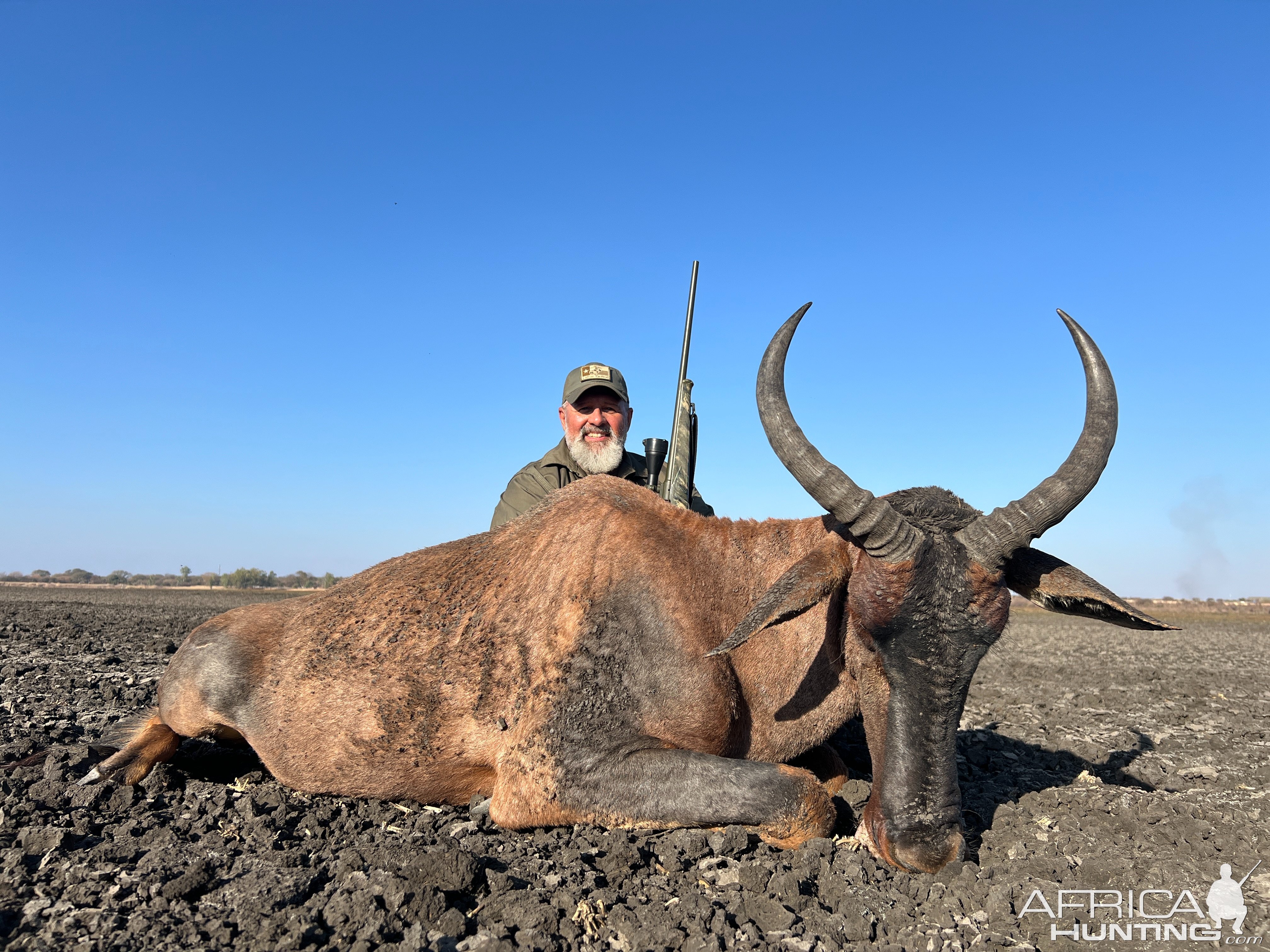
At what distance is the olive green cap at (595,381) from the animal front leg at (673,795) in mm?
5263

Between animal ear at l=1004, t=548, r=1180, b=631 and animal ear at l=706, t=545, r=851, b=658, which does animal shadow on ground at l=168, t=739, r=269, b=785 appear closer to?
animal ear at l=706, t=545, r=851, b=658

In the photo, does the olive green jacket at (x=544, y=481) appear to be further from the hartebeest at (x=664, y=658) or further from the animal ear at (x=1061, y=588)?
the animal ear at (x=1061, y=588)

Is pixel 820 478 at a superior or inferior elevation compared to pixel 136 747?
superior

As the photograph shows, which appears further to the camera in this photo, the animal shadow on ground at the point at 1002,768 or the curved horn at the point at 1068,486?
the animal shadow on ground at the point at 1002,768

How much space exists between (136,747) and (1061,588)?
6.21m

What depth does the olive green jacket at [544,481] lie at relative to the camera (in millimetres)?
9125

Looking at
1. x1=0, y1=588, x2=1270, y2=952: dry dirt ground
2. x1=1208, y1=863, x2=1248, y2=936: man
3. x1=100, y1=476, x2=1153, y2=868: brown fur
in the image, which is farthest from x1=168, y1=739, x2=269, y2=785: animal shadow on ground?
x1=1208, y1=863, x2=1248, y2=936: man

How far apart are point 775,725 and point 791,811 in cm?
65

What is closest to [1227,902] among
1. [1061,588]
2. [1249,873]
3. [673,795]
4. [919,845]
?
[1249,873]

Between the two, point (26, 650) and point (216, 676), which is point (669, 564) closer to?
point (216, 676)

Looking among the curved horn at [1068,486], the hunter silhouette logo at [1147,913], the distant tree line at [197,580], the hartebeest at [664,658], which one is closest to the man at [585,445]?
the hartebeest at [664,658]

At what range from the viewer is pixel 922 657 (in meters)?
4.16

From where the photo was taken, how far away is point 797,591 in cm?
437

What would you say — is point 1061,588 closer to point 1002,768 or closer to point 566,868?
point 1002,768
